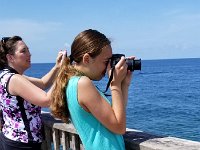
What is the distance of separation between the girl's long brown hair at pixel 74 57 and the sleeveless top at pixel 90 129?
0.06 metres

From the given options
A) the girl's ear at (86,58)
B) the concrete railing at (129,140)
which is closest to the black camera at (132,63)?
the girl's ear at (86,58)

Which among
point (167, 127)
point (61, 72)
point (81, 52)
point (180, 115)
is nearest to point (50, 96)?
point (61, 72)

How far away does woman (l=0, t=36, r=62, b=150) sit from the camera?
9.42 feet

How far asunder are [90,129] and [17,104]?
2.85 ft

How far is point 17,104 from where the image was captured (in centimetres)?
299

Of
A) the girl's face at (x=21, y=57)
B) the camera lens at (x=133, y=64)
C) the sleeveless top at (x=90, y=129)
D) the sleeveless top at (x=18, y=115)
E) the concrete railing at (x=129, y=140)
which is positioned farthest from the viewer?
the girl's face at (x=21, y=57)

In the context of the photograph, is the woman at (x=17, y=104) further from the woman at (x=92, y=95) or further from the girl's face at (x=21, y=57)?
the woman at (x=92, y=95)

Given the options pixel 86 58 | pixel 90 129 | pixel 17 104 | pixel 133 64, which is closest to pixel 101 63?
pixel 86 58

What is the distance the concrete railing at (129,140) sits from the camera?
217 centimetres

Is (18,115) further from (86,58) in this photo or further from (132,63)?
(132,63)

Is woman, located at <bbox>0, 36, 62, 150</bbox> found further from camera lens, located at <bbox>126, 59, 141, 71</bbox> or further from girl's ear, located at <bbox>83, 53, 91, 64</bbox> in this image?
camera lens, located at <bbox>126, 59, 141, 71</bbox>

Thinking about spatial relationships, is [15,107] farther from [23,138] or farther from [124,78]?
[124,78]

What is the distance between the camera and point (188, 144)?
215cm

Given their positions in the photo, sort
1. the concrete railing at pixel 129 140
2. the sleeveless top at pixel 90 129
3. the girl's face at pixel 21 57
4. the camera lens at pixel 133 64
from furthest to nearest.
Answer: the girl's face at pixel 21 57 → the camera lens at pixel 133 64 → the sleeveless top at pixel 90 129 → the concrete railing at pixel 129 140
